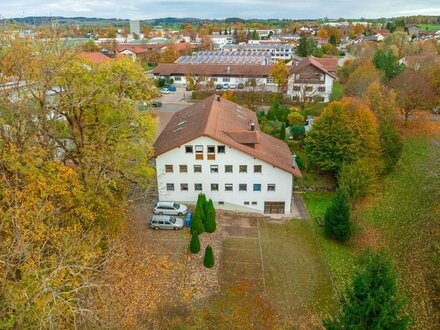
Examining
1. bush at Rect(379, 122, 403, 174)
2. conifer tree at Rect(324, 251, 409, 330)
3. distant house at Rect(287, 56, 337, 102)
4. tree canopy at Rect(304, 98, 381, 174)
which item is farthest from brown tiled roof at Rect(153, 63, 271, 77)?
conifer tree at Rect(324, 251, 409, 330)

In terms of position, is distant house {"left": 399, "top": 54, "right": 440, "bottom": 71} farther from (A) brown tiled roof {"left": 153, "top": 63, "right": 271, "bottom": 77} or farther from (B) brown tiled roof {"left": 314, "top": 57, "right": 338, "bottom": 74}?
(A) brown tiled roof {"left": 153, "top": 63, "right": 271, "bottom": 77}

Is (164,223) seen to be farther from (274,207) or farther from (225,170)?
(274,207)

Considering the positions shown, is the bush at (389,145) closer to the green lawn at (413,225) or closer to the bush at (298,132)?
the green lawn at (413,225)

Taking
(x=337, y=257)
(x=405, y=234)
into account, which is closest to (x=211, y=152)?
(x=337, y=257)

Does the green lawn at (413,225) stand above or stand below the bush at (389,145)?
below

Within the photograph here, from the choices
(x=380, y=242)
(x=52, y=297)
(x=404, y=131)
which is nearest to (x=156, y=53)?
(x=404, y=131)

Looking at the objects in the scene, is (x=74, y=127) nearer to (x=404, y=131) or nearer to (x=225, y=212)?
(x=225, y=212)

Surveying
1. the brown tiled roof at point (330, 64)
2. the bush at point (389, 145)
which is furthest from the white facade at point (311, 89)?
the bush at point (389, 145)
